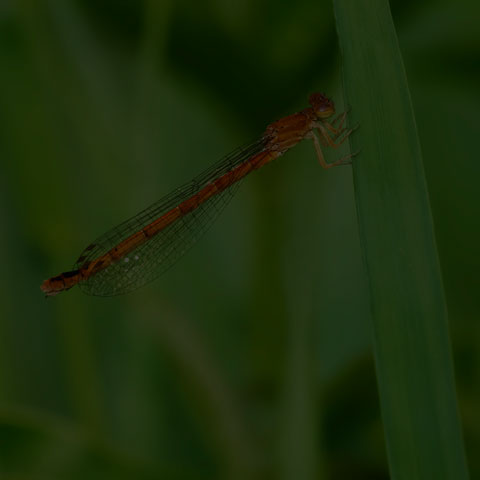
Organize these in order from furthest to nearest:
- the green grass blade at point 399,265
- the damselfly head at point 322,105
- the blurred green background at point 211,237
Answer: the damselfly head at point 322,105 → the blurred green background at point 211,237 → the green grass blade at point 399,265

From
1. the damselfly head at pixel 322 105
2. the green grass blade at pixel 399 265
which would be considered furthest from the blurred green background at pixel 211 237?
the green grass blade at pixel 399 265

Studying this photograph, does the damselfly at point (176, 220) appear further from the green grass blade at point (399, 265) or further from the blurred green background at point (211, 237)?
the green grass blade at point (399, 265)

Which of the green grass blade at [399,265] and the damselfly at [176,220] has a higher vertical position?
the damselfly at [176,220]

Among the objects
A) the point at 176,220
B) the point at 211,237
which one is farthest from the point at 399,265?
the point at 211,237

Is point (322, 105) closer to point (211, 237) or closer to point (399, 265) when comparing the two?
point (211, 237)

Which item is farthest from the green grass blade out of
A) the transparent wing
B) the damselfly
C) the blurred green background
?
the transparent wing

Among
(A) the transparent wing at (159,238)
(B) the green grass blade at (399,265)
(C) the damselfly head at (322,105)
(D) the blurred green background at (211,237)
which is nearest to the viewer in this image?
(B) the green grass blade at (399,265)

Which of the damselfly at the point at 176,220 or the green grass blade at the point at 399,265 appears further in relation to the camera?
the damselfly at the point at 176,220

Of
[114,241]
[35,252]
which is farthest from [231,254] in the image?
[35,252]
